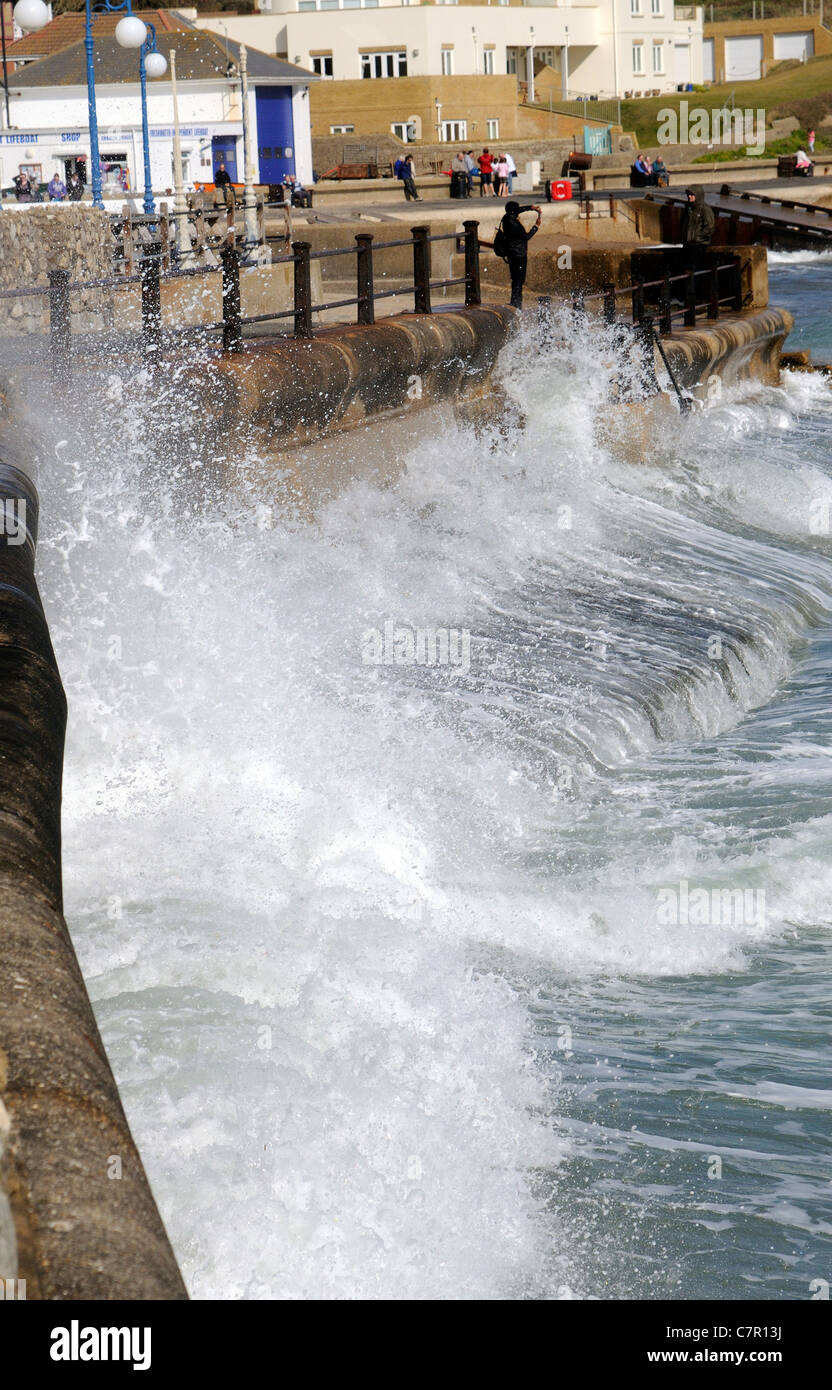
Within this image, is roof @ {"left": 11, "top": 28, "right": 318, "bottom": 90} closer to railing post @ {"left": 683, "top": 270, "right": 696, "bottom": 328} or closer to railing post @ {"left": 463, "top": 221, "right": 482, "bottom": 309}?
railing post @ {"left": 683, "top": 270, "right": 696, "bottom": 328}

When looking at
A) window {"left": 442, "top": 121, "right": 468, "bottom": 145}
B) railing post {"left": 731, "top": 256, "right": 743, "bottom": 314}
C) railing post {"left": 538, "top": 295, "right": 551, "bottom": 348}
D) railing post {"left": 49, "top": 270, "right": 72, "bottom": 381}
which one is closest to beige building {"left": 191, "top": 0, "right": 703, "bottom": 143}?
window {"left": 442, "top": 121, "right": 468, "bottom": 145}

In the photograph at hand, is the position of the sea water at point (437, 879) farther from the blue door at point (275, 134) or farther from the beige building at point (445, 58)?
the beige building at point (445, 58)

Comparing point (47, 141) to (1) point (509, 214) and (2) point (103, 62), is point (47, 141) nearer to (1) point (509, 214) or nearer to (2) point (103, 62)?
(2) point (103, 62)

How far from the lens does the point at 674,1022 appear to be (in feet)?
18.7

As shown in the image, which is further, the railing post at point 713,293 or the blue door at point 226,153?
the blue door at point 226,153

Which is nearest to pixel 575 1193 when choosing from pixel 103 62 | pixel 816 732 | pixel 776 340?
pixel 816 732

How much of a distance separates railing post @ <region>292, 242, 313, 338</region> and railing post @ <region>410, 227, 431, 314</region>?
194 cm

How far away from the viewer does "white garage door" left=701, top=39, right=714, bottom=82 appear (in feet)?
269

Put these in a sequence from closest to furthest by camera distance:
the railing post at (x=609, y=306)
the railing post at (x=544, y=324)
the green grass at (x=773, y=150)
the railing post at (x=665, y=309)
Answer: the railing post at (x=544, y=324) < the railing post at (x=609, y=306) < the railing post at (x=665, y=309) < the green grass at (x=773, y=150)

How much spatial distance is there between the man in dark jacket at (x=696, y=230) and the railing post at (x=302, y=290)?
33.2 ft

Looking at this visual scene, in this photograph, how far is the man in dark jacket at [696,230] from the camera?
20.0 metres

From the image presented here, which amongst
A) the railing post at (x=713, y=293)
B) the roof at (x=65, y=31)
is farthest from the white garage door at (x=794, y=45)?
the railing post at (x=713, y=293)
